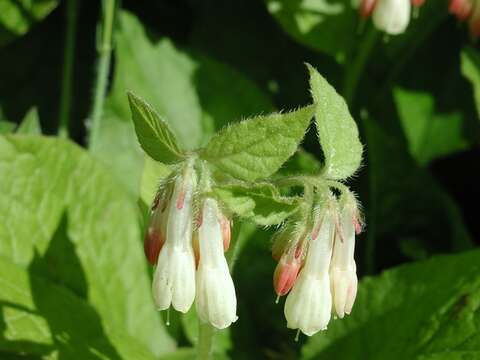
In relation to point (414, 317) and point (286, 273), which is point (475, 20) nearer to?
point (414, 317)

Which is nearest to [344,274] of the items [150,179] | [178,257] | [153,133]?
[178,257]

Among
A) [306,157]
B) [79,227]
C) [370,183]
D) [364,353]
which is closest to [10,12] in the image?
[79,227]

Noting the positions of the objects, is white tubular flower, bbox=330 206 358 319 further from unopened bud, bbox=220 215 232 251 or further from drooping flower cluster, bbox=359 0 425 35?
drooping flower cluster, bbox=359 0 425 35

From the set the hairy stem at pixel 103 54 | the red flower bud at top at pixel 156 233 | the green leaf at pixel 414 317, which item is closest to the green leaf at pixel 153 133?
the red flower bud at top at pixel 156 233

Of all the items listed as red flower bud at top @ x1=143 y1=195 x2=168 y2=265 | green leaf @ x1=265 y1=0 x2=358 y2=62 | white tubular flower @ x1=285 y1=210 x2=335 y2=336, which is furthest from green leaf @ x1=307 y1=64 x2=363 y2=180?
green leaf @ x1=265 y1=0 x2=358 y2=62

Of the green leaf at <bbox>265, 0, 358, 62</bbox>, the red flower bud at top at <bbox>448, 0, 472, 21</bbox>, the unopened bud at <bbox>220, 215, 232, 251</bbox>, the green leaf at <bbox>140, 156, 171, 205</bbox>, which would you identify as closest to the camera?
the unopened bud at <bbox>220, 215, 232, 251</bbox>

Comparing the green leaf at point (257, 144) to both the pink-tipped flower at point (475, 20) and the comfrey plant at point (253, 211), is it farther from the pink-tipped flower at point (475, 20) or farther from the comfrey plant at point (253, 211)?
the pink-tipped flower at point (475, 20)

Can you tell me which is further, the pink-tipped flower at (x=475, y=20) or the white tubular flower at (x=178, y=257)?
the pink-tipped flower at (x=475, y=20)
